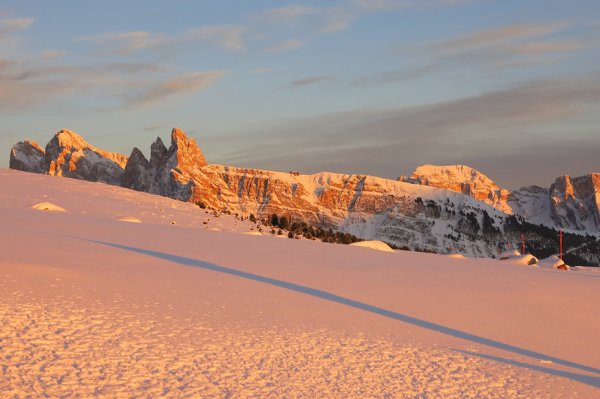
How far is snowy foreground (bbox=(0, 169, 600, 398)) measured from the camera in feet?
30.5

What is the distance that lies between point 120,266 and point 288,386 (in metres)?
9.70

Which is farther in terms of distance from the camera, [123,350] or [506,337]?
[506,337]

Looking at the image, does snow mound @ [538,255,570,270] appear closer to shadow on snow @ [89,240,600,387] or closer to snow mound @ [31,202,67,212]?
snow mound @ [31,202,67,212]

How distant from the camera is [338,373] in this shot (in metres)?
9.91

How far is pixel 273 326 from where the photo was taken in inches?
488

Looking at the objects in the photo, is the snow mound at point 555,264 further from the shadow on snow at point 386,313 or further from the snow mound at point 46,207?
the shadow on snow at point 386,313

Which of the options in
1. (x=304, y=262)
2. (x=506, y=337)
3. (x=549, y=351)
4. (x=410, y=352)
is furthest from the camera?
(x=304, y=262)

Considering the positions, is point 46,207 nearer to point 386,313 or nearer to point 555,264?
point 386,313

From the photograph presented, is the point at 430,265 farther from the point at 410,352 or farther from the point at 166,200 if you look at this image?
the point at 166,200

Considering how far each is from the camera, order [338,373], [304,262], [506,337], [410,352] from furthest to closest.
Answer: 1. [304,262]
2. [506,337]
3. [410,352]
4. [338,373]

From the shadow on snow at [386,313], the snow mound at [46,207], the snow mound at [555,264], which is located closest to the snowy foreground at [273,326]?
the shadow on snow at [386,313]

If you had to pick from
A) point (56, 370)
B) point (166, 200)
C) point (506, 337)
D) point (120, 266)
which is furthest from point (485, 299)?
point (166, 200)

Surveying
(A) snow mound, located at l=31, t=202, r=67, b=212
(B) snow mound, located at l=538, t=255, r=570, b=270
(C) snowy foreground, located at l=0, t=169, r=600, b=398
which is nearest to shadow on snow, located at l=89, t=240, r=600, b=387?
(C) snowy foreground, located at l=0, t=169, r=600, b=398

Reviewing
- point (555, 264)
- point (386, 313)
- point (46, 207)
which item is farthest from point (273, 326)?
point (555, 264)
